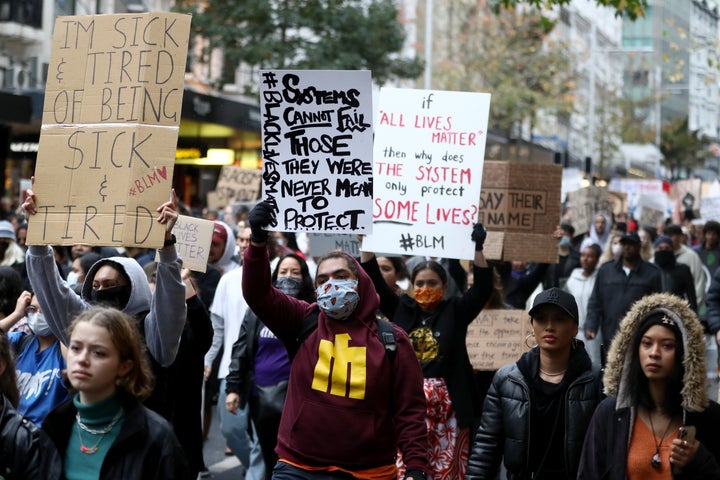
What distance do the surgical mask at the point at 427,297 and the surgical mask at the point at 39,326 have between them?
7.44 feet

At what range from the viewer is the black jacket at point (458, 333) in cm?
741

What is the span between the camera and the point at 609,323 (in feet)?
39.9

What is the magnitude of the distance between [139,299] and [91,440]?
1.66 meters

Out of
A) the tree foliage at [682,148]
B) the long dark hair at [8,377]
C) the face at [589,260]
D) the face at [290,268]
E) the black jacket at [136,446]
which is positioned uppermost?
the tree foliage at [682,148]

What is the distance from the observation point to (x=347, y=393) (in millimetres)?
5695

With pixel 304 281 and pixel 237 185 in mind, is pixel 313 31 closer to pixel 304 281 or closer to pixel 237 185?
pixel 237 185

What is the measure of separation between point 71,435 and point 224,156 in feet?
91.0

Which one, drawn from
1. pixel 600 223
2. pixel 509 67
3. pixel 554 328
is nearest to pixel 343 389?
pixel 554 328

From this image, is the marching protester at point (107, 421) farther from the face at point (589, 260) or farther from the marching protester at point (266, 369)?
the face at point (589, 260)

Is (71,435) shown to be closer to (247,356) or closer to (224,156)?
(247,356)

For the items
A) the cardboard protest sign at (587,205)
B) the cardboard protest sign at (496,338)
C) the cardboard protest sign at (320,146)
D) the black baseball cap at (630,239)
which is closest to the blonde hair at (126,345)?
the cardboard protest sign at (320,146)

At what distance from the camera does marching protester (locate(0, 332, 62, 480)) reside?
166 inches

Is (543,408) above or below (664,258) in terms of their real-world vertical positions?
below

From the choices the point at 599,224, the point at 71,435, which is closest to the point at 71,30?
the point at 71,435
